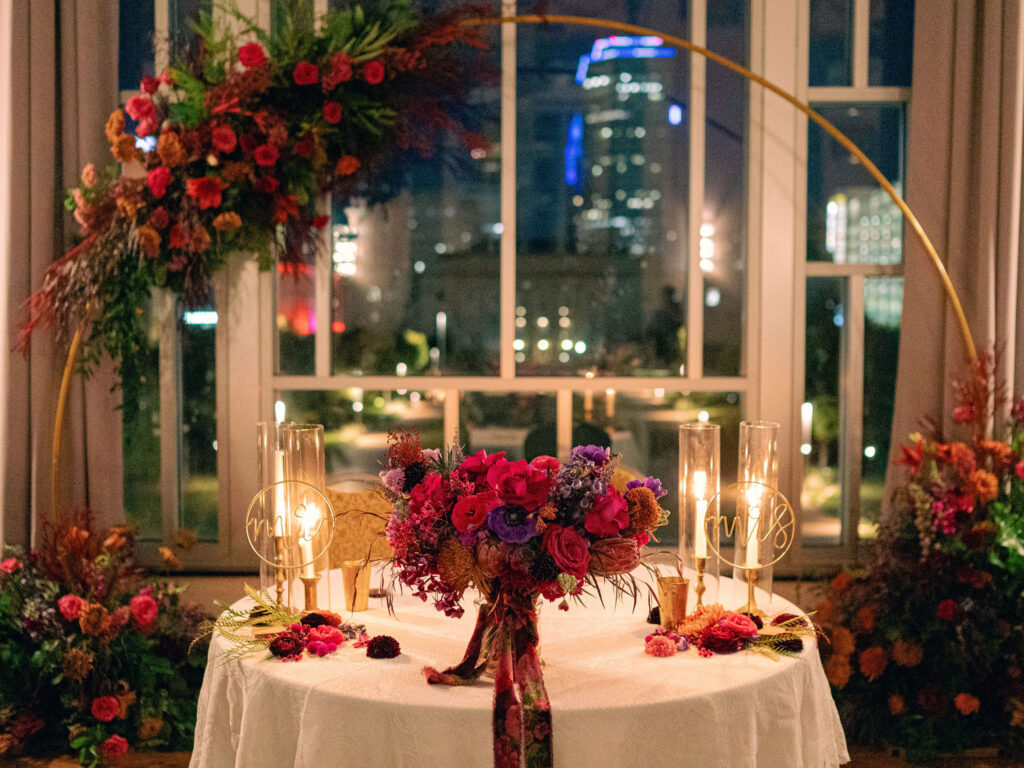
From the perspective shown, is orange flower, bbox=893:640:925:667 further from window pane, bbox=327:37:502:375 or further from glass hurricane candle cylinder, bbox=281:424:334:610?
glass hurricane candle cylinder, bbox=281:424:334:610

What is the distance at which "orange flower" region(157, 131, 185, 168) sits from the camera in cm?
291

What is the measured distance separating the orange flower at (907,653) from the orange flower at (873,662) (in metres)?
0.04

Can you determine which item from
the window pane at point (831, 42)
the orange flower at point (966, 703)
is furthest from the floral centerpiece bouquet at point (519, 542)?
the window pane at point (831, 42)

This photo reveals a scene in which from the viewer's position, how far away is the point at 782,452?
3.33m

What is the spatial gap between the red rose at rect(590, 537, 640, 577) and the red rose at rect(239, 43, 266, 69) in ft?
7.06

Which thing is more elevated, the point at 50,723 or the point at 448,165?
the point at 448,165

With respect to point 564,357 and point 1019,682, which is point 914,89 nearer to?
point 564,357

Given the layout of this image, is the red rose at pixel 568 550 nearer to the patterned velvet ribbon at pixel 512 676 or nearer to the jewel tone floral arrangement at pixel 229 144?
the patterned velvet ribbon at pixel 512 676

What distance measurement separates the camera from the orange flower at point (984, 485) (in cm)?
272

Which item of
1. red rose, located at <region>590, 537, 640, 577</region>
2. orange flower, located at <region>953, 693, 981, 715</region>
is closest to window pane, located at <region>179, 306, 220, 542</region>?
red rose, located at <region>590, 537, 640, 577</region>

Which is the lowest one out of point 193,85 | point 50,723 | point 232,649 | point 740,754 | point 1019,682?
point 50,723

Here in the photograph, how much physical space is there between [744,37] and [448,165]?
117cm

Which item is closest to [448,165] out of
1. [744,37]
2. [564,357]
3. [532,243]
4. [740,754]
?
[532,243]

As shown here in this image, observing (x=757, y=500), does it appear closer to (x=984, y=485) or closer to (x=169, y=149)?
(x=984, y=485)
